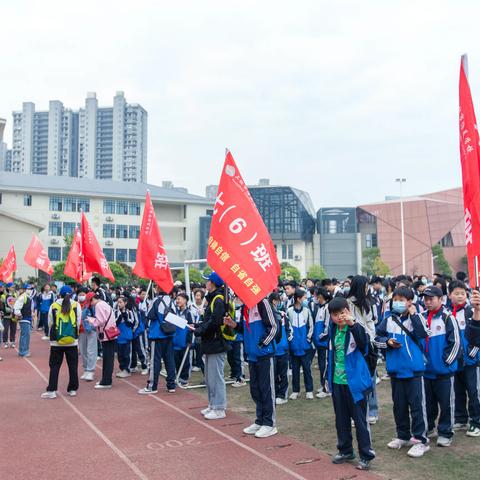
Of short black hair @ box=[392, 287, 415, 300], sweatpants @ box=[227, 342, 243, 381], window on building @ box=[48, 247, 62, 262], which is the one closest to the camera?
short black hair @ box=[392, 287, 415, 300]

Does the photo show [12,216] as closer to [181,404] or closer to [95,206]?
[95,206]

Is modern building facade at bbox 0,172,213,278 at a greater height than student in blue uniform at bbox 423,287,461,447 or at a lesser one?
greater

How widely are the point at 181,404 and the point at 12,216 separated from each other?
44.3m

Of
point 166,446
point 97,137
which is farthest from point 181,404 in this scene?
point 97,137

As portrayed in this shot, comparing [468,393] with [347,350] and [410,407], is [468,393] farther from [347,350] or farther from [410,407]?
[347,350]

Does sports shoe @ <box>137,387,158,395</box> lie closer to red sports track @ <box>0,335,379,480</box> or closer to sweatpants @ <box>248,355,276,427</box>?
red sports track @ <box>0,335,379,480</box>

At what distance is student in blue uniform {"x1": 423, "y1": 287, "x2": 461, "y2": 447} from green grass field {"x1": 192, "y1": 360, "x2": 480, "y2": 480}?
311mm

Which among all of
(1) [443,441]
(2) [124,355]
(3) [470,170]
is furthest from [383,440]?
(2) [124,355]

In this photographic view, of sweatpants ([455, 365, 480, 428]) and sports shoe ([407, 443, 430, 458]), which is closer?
sports shoe ([407, 443, 430, 458])

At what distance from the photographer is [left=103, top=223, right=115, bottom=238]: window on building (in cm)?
5866

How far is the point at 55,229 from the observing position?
55.8 meters

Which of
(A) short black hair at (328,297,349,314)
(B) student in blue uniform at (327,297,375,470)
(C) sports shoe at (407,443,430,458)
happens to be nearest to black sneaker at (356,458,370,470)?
(B) student in blue uniform at (327,297,375,470)

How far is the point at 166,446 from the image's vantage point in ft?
20.0

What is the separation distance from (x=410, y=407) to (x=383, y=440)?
2.71 ft
